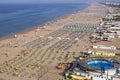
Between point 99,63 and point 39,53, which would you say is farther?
point 39,53

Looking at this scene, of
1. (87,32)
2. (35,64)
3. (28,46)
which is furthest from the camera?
(87,32)

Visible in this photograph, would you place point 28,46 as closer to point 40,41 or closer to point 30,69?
point 40,41

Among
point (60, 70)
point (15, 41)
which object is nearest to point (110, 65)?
point (60, 70)

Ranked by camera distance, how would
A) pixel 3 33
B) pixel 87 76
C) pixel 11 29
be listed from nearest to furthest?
pixel 87 76 → pixel 3 33 → pixel 11 29

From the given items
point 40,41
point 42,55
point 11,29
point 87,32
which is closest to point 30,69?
point 42,55

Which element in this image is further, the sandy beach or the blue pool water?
the blue pool water

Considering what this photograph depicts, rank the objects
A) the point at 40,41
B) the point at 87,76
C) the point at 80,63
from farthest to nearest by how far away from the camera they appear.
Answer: the point at 40,41 → the point at 80,63 → the point at 87,76

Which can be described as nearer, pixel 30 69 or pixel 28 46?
pixel 30 69

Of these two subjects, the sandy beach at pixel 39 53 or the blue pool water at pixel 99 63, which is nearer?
the sandy beach at pixel 39 53

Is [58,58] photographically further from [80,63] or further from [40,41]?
[40,41]
